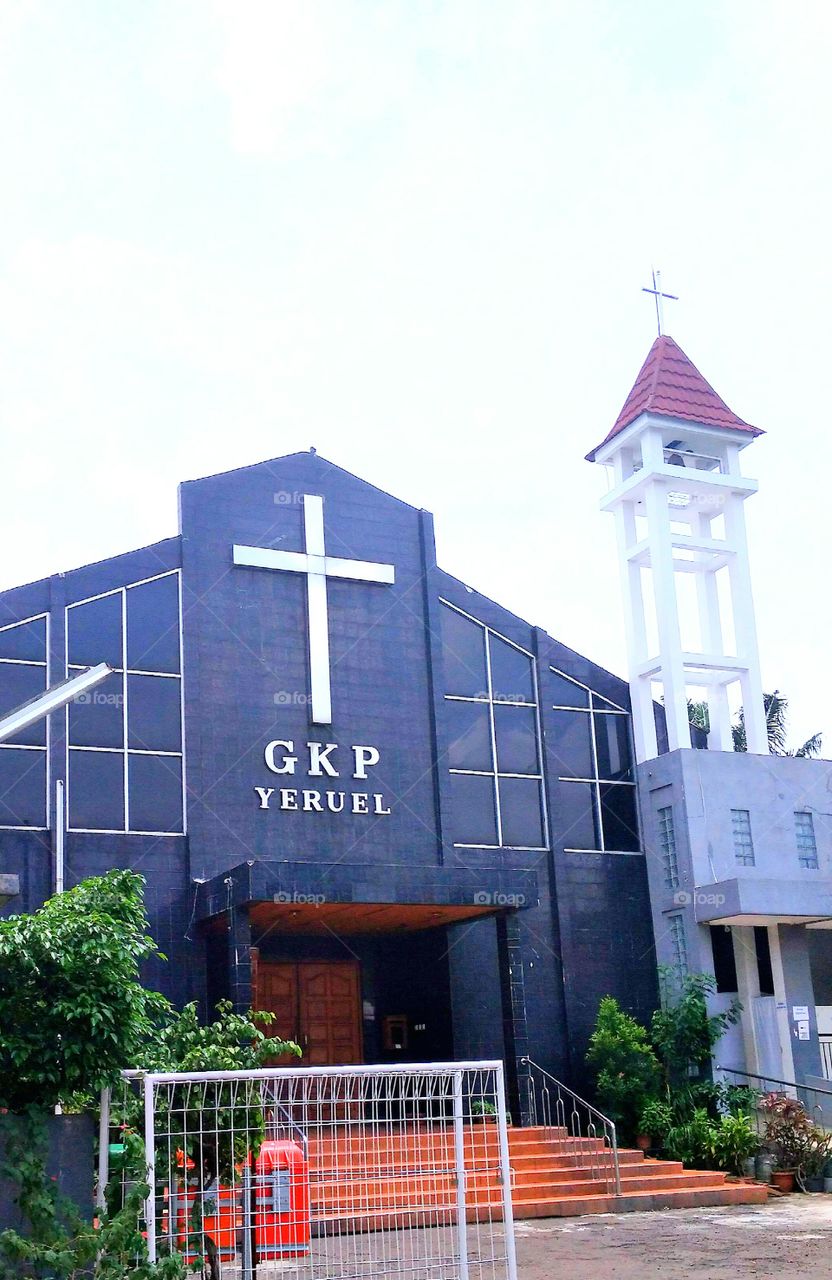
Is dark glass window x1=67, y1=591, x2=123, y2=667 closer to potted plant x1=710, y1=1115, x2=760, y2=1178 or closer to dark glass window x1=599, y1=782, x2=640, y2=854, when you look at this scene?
dark glass window x1=599, y1=782, x2=640, y2=854

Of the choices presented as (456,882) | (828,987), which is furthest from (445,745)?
(828,987)

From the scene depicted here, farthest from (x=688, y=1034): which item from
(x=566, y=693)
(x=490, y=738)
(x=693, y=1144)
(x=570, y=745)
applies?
(x=566, y=693)

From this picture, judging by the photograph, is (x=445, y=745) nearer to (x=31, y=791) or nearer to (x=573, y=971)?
(x=573, y=971)

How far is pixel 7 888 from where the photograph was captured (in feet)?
29.5

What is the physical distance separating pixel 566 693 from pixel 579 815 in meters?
2.15

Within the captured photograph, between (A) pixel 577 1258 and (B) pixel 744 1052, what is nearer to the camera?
(A) pixel 577 1258

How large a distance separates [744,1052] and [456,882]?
6096mm

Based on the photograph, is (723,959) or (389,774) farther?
(723,959)

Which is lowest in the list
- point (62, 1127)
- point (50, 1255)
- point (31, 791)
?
point (50, 1255)

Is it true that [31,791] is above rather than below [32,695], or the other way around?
below

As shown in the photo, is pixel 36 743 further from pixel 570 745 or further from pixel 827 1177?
pixel 827 1177

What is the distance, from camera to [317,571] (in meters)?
23.5

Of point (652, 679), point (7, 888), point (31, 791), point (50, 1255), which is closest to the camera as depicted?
point (50, 1255)

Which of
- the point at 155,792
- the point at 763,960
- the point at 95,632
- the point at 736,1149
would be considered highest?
the point at 95,632
